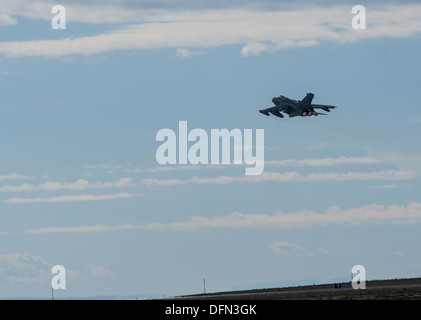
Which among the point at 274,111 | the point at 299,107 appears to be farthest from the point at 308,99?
the point at 274,111

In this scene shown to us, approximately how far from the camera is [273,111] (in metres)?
188

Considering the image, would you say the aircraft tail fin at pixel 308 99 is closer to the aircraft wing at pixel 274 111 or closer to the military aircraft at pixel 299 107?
the military aircraft at pixel 299 107

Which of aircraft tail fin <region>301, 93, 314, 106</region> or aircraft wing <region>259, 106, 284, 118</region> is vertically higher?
aircraft wing <region>259, 106, 284, 118</region>

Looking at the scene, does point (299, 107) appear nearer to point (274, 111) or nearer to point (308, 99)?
point (308, 99)

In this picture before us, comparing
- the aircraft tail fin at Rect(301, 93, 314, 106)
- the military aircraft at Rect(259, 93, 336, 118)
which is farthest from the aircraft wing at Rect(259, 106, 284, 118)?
the aircraft tail fin at Rect(301, 93, 314, 106)

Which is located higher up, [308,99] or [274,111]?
[274,111]

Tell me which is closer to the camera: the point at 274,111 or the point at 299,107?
the point at 299,107

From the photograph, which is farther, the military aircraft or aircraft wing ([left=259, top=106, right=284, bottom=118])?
aircraft wing ([left=259, top=106, right=284, bottom=118])

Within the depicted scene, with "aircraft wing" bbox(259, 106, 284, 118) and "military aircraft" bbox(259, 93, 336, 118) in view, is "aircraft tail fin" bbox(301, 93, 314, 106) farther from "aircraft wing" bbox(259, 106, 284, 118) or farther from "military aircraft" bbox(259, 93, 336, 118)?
"aircraft wing" bbox(259, 106, 284, 118)

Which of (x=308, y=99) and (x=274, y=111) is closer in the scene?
(x=308, y=99)
